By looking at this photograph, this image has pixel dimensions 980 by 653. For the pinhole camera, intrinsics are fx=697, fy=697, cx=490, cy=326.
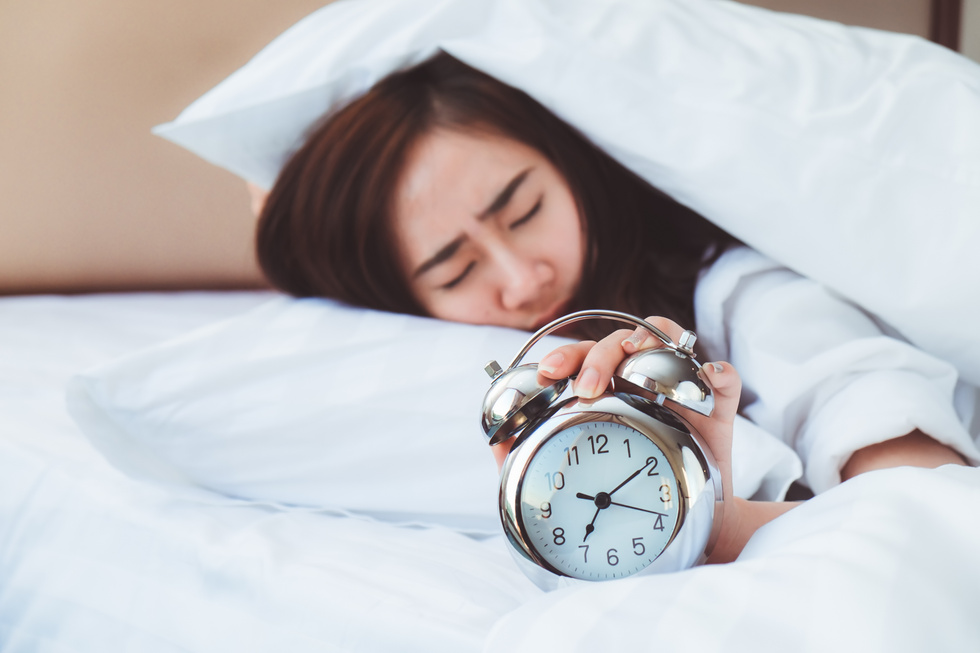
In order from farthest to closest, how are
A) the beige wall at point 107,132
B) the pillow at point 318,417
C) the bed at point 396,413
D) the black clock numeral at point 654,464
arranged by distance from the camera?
1. the beige wall at point 107,132
2. the pillow at point 318,417
3. the bed at point 396,413
4. the black clock numeral at point 654,464

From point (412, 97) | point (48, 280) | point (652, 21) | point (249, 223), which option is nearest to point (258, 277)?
point (249, 223)

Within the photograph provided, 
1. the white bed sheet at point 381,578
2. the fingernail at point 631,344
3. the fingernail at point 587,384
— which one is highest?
the fingernail at point 631,344

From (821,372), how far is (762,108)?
0.89ft

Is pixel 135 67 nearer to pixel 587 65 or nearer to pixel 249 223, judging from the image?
pixel 249 223

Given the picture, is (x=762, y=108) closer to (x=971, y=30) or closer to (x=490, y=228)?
(x=490, y=228)

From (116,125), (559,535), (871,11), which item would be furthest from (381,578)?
(871,11)

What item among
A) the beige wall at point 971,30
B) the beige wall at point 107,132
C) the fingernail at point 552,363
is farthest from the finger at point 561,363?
the beige wall at point 971,30

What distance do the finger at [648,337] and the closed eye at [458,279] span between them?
1.42 ft

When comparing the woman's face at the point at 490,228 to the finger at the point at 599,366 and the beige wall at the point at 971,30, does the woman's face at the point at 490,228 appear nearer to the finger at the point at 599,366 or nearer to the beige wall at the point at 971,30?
the finger at the point at 599,366

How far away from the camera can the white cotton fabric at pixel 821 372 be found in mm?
581

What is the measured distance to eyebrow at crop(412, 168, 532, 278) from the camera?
867mm

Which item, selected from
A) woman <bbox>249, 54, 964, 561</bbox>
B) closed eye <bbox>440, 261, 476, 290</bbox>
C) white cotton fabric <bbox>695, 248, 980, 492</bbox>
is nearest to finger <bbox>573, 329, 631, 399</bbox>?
white cotton fabric <bbox>695, 248, 980, 492</bbox>

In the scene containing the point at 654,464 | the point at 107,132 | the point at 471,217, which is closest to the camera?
the point at 654,464

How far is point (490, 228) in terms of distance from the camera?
0.87m
